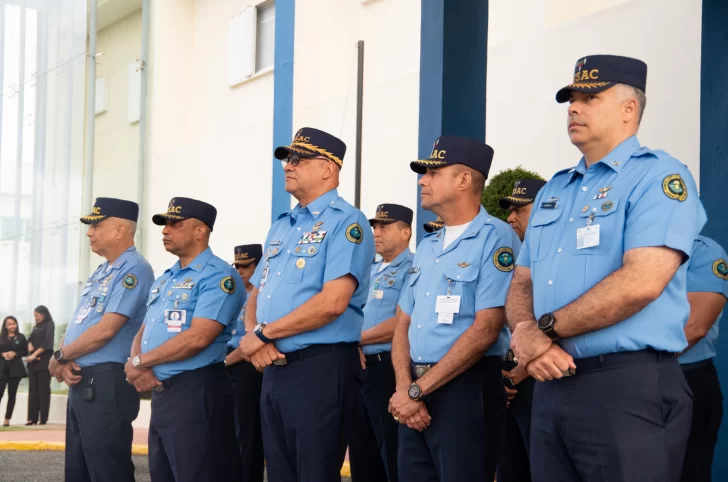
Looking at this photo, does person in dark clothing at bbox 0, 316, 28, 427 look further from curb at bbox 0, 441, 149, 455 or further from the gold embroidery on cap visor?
the gold embroidery on cap visor

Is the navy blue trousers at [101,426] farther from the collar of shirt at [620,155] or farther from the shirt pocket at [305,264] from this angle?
the collar of shirt at [620,155]

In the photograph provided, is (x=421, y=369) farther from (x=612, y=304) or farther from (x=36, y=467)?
(x=36, y=467)

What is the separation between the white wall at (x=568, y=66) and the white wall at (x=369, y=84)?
4.12ft

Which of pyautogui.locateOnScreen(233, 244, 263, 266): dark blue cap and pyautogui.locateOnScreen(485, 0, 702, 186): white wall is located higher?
pyautogui.locateOnScreen(485, 0, 702, 186): white wall

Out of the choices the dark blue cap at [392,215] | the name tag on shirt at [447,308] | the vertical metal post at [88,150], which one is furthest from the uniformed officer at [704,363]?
the vertical metal post at [88,150]

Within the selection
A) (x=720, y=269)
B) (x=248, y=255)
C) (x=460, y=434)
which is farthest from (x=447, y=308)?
(x=248, y=255)

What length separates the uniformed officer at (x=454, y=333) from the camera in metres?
3.64

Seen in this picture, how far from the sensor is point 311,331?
4082 mm

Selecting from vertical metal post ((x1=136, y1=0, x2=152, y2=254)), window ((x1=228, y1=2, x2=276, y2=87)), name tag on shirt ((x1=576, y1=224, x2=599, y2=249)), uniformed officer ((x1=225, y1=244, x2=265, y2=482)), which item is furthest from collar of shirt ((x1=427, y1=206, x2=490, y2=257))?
vertical metal post ((x1=136, y1=0, x2=152, y2=254))

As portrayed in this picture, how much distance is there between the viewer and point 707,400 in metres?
4.45

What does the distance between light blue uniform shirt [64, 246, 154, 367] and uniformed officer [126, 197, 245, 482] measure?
34cm

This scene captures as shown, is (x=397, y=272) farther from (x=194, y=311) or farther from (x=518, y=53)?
(x=518, y=53)

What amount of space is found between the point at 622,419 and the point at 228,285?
2.76 meters

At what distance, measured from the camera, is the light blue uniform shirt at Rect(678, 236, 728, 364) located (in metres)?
4.40
